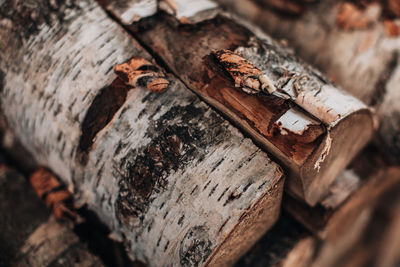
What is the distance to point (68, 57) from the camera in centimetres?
98

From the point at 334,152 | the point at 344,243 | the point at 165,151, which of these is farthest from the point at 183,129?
the point at 344,243

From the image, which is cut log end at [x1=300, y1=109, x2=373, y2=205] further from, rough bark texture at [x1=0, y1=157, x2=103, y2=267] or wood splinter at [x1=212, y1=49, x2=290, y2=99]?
rough bark texture at [x1=0, y1=157, x2=103, y2=267]

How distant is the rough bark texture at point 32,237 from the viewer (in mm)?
1059

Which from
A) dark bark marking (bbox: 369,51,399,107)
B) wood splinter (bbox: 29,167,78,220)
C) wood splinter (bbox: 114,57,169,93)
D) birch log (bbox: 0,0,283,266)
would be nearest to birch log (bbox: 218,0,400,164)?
dark bark marking (bbox: 369,51,399,107)

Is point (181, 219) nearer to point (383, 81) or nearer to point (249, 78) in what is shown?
point (249, 78)

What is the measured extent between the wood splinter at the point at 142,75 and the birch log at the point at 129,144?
2cm

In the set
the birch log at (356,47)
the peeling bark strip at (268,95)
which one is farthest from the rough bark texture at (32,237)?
the birch log at (356,47)

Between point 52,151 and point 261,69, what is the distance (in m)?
0.72

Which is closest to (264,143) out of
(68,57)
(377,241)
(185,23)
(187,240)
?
(187,240)

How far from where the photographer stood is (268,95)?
2.77ft

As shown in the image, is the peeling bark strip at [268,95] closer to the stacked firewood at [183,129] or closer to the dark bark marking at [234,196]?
the stacked firewood at [183,129]

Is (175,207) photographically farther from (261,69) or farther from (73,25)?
(73,25)

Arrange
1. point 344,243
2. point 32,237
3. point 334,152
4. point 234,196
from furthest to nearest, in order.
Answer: point 344,243
point 32,237
point 334,152
point 234,196

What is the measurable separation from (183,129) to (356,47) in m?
0.90
